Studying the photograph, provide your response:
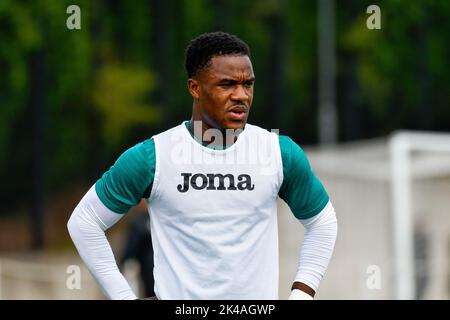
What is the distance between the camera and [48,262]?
32625mm

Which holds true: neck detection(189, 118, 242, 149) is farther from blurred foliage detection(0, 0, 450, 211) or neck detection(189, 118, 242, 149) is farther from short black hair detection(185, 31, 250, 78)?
blurred foliage detection(0, 0, 450, 211)

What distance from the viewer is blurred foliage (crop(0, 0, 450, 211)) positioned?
35281 mm

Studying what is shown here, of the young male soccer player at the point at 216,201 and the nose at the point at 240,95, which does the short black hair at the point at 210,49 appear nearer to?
the young male soccer player at the point at 216,201

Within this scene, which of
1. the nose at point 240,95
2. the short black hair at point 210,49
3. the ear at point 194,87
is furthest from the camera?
the ear at point 194,87

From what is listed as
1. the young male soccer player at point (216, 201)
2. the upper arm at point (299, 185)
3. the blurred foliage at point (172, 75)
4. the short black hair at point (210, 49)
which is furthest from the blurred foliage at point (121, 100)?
the upper arm at point (299, 185)

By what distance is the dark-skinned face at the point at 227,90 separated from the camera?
15.4 ft

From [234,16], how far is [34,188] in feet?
33.9

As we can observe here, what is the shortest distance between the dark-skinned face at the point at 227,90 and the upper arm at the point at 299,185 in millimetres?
239

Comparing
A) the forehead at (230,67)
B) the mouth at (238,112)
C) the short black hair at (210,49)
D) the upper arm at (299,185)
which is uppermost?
the short black hair at (210,49)

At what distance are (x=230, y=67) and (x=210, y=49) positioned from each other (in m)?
0.14

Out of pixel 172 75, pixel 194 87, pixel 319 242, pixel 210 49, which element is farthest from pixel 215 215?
pixel 172 75

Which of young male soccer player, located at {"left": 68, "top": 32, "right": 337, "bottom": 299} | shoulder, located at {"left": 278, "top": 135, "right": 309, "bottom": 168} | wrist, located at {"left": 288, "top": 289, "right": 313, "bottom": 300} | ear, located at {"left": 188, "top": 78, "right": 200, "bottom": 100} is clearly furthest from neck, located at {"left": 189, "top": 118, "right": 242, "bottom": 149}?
wrist, located at {"left": 288, "top": 289, "right": 313, "bottom": 300}

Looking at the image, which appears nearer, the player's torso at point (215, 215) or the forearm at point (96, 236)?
the player's torso at point (215, 215)

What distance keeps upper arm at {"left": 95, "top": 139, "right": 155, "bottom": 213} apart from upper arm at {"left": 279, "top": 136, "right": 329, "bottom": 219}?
22.3 inches
